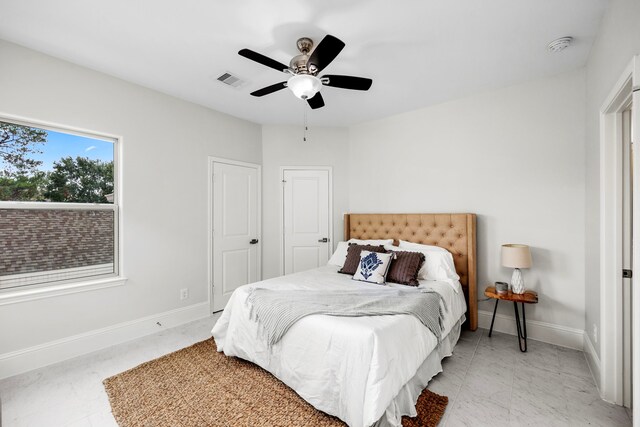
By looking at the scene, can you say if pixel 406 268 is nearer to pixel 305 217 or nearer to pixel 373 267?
pixel 373 267

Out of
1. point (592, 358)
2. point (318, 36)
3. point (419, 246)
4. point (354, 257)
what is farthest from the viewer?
point (419, 246)

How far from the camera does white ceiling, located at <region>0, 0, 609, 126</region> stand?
198 centimetres

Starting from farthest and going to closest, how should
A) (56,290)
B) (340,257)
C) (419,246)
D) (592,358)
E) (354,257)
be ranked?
(340,257) → (419,246) → (354,257) → (56,290) → (592,358)

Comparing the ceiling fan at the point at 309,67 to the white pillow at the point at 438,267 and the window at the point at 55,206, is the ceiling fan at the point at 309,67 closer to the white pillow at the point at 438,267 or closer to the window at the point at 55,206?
the white pillow at the point at 438,267

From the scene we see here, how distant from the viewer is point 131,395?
2.06 m

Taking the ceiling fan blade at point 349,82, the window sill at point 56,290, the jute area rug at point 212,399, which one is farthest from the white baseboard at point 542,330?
the window sill at point 56,290

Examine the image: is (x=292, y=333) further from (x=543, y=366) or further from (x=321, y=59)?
(x=543, y=366)

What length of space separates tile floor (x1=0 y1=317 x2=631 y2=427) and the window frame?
624 millimetres

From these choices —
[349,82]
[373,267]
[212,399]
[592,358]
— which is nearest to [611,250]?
[592,358]

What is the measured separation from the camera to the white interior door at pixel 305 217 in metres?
4.46

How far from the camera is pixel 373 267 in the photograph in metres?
2.96

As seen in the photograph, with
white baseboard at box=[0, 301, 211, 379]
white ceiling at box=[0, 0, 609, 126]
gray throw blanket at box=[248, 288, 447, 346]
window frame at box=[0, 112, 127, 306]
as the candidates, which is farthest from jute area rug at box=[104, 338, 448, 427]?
white ceiling at box=[0, 0, 609, 126]

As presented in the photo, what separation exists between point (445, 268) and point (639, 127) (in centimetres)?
194

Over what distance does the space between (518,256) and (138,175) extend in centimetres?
395
